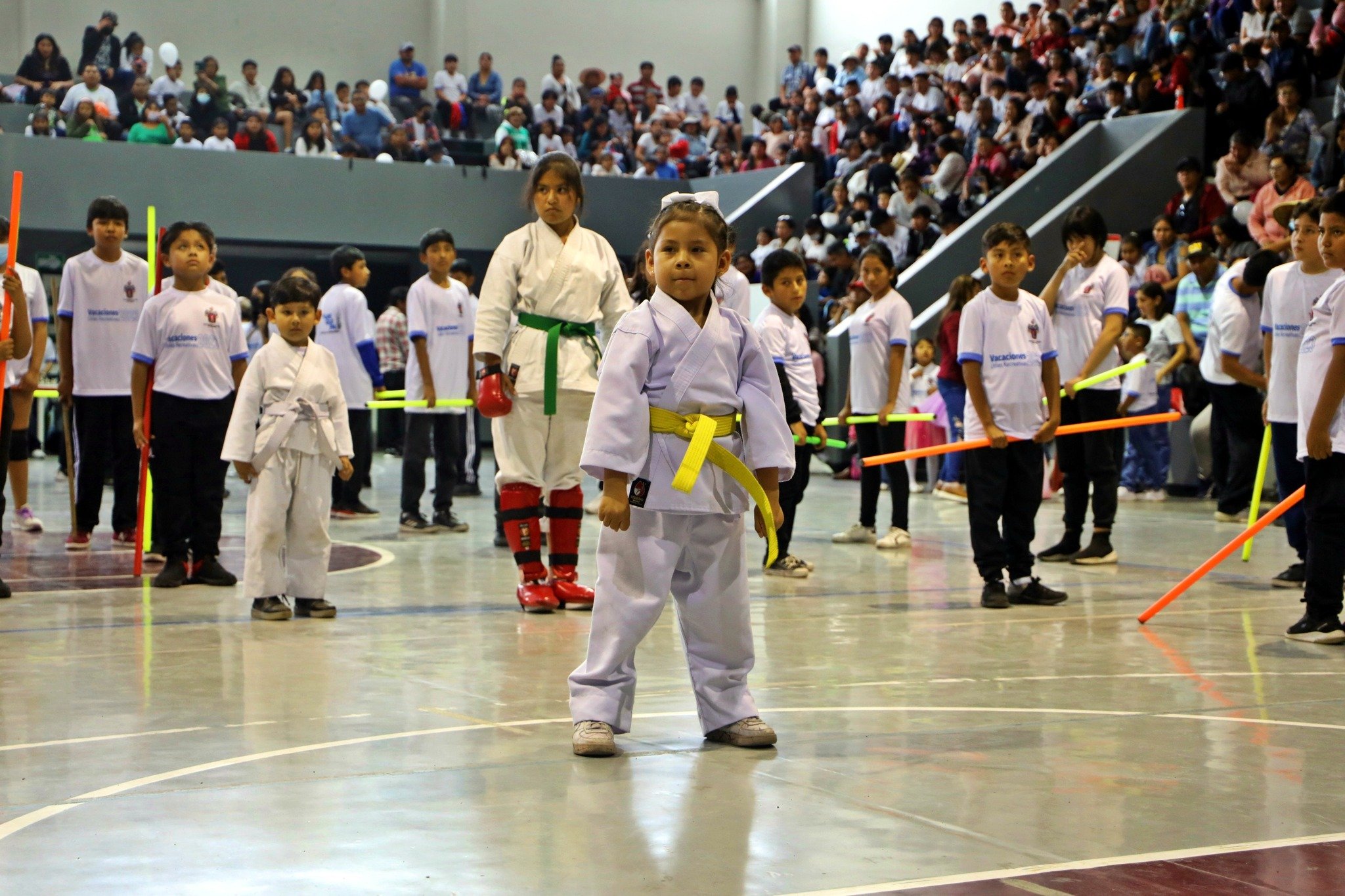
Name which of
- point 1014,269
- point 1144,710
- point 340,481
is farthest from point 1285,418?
point 340,481

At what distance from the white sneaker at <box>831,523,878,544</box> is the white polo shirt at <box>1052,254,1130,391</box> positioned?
157 centimetres

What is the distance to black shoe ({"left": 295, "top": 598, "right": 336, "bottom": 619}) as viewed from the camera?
6.05 m

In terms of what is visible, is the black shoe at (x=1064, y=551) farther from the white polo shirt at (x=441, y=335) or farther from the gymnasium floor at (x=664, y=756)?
the white polo shirt at (x=441, y=335)

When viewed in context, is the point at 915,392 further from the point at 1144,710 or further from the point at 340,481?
the point at 1144,710

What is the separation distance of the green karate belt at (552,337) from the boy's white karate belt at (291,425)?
34.7 inches

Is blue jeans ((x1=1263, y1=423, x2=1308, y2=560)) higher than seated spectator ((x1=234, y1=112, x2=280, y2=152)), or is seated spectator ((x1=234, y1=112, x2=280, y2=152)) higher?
seated spectator ((x1=234, y1=112, x2=280, y2=152))

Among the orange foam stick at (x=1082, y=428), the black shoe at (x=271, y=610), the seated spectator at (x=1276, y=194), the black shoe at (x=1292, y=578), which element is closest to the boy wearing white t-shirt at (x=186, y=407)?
the black shoe at (x=271, y=610)

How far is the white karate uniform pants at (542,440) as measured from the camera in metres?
6.37

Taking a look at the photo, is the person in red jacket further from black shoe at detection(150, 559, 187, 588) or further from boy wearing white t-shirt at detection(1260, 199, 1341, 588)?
black shoe at detection(150, 559, 187, 588)

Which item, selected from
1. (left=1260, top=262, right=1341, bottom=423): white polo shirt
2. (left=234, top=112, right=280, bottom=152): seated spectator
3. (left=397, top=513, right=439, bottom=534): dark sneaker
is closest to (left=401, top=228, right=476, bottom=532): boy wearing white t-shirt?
(left=397, top=513, right=439, bottom=534): dark sneaker

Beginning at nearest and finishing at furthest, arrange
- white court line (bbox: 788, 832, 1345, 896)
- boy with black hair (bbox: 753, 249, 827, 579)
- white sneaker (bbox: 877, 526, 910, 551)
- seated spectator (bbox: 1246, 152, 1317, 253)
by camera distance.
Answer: white court line (bbox: 788, 832, 1345, 896) < boy with black hair (bbox: 753, 249, 827, 579) < white sneaker (bbox: 877, 526, 910, 551) < seated spectator (bbox: 1246, 152, 1317, 253)

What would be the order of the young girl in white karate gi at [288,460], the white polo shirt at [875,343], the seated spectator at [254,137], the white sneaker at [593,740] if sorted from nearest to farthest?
the white sneaker at [593,740] → the young girl in white karate gi at [288,460] → the white polo shirt at [875,343] → the seated spectator at [254,137]

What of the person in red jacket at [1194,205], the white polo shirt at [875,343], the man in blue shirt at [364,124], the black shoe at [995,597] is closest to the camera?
the black shoe at [995,597]

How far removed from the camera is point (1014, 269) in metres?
6.60
